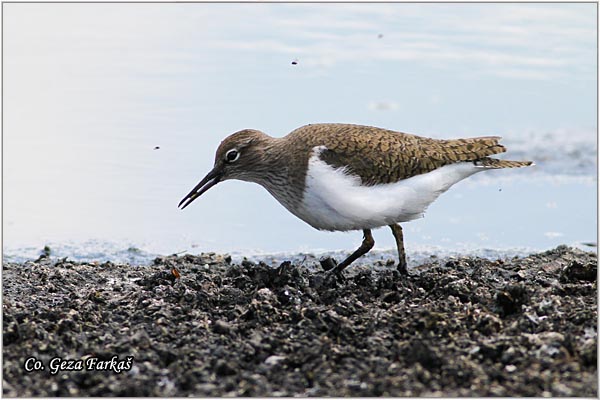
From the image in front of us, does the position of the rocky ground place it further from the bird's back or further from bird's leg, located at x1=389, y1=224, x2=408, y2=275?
the bird's back

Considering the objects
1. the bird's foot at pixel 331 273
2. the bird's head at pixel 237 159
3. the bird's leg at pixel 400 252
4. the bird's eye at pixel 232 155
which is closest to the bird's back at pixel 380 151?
the bird's head at pixel 237 159

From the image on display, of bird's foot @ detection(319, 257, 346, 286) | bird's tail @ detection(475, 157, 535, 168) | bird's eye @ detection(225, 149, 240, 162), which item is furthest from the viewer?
bird's tail @ detection(475, 157, 535, 168)

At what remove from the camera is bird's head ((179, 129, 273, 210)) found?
8.33 metres

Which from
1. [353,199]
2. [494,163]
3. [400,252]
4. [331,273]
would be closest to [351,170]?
[353,199]

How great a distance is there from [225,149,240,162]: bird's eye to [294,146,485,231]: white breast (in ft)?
2.44

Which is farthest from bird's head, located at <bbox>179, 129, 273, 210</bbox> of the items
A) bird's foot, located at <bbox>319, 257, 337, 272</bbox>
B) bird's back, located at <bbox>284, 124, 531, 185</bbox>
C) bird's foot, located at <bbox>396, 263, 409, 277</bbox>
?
bird's foot, located at <bbox>396, 263, 409, 277</bbox>

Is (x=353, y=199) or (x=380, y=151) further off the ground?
(x=380, y=151)

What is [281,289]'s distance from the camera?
727cm

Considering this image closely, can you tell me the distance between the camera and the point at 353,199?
7832 mm

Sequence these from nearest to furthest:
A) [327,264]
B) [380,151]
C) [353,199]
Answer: [353,199] → [380,151] → [327,264]

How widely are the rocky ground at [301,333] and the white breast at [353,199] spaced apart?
1.62 ft

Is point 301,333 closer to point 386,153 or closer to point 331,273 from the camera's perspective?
point 331,273

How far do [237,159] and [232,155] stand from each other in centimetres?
6

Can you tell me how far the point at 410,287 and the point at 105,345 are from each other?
2.46m
